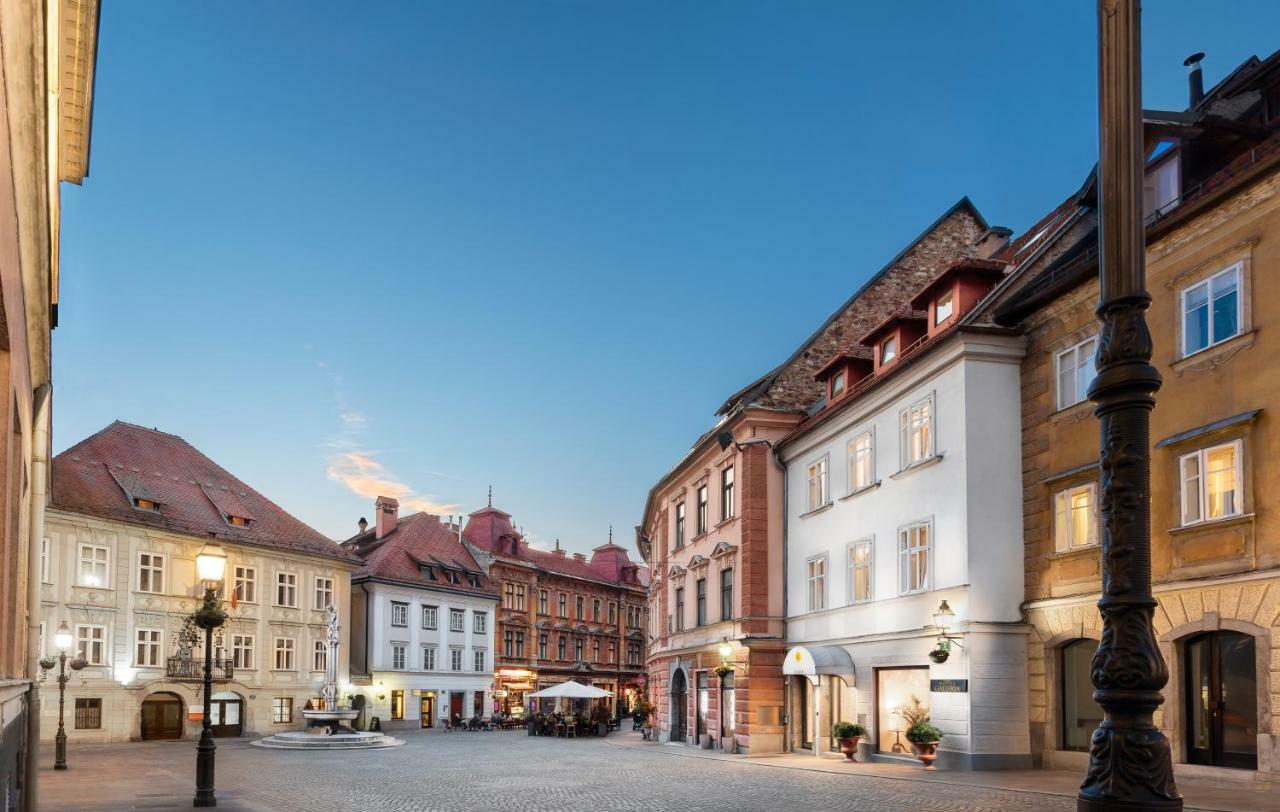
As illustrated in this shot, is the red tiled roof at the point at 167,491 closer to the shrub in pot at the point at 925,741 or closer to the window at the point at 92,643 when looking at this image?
the window at the point at 92,643

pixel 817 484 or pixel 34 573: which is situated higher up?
pixel 817 484

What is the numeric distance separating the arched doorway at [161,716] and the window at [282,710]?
542 centimetres

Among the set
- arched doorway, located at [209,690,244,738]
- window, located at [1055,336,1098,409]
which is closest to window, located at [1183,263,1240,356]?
window, located at [1055,336,1098,409]

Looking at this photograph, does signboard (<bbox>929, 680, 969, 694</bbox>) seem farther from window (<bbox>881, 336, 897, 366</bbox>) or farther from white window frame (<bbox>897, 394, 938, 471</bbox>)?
window (<bbox>881, 336, 897, 366</bbox>)

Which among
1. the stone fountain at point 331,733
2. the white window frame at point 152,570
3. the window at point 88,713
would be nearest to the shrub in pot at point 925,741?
the stone fountain at point 331,733

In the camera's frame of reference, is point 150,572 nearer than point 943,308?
No

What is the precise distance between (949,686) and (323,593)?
1669 inches

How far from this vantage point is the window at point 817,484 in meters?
33.2

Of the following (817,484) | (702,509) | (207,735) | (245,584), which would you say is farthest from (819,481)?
(245,584)

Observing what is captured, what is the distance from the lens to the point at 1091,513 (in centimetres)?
2234

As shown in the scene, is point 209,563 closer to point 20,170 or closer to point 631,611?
point 20,170

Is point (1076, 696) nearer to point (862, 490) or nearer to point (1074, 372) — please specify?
point (1074, 372)

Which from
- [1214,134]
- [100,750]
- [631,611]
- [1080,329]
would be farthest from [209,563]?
[631,611]

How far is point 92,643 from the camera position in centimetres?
4856
